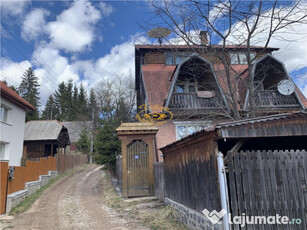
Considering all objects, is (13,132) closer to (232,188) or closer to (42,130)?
(42,130)

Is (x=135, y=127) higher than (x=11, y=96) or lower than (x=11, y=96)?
lower

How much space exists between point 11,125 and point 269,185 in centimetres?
1616

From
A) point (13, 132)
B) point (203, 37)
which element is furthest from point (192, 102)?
point (13, 132)

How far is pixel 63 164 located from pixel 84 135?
16.4 meters

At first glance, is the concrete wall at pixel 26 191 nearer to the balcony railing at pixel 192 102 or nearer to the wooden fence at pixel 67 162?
the wooden fence at pixel 67 162

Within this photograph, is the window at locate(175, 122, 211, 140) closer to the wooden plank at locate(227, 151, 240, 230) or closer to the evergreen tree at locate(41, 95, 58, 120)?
the wooden plank at locate(227, 151, 240, 230)

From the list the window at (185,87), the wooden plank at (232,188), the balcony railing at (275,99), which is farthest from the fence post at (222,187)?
the window at (185,87)

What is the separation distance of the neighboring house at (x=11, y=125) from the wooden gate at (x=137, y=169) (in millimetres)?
9069

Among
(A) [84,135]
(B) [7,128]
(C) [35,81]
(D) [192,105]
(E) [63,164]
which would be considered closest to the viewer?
(D) [192,105]

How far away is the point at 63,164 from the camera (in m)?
21.6

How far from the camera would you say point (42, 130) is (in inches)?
906

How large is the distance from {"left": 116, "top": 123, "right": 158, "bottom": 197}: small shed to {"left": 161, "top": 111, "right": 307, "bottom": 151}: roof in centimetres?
625

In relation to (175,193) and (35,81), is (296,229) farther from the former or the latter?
(35,81)

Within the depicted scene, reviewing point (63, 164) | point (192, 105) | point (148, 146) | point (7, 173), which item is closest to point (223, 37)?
point (192, 105)
